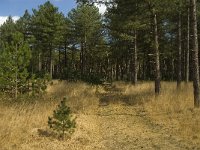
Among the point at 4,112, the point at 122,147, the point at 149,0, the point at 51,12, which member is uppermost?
the point at 51,12

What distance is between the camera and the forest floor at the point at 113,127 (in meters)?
9.82

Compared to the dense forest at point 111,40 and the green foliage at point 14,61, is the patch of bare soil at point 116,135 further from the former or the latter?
the green foliage at point 14,61

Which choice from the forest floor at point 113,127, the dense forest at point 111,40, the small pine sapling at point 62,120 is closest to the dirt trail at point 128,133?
the forest floor at point 113,127

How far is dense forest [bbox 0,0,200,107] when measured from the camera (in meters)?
18.9

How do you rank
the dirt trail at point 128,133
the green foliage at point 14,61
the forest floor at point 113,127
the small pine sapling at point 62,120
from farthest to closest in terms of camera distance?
the green foliage at point 14,61, the small pine sapling at point 62,120, the dirt trail at point 128,133, the forest floor at point 113,127

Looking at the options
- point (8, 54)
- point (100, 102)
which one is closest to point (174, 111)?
point (100, 102)

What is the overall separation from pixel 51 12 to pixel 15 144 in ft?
127

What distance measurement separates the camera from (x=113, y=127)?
1267 cm

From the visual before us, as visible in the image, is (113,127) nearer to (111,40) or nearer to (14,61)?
(14,61)

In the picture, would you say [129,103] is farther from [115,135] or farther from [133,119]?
[115,135]

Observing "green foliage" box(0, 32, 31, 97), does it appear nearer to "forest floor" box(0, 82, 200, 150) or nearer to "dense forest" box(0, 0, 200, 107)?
"dense forest" box(0, 0, 200, 107)

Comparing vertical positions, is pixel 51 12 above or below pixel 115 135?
above

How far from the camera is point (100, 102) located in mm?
19312

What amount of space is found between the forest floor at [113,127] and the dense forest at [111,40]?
1.78 m
